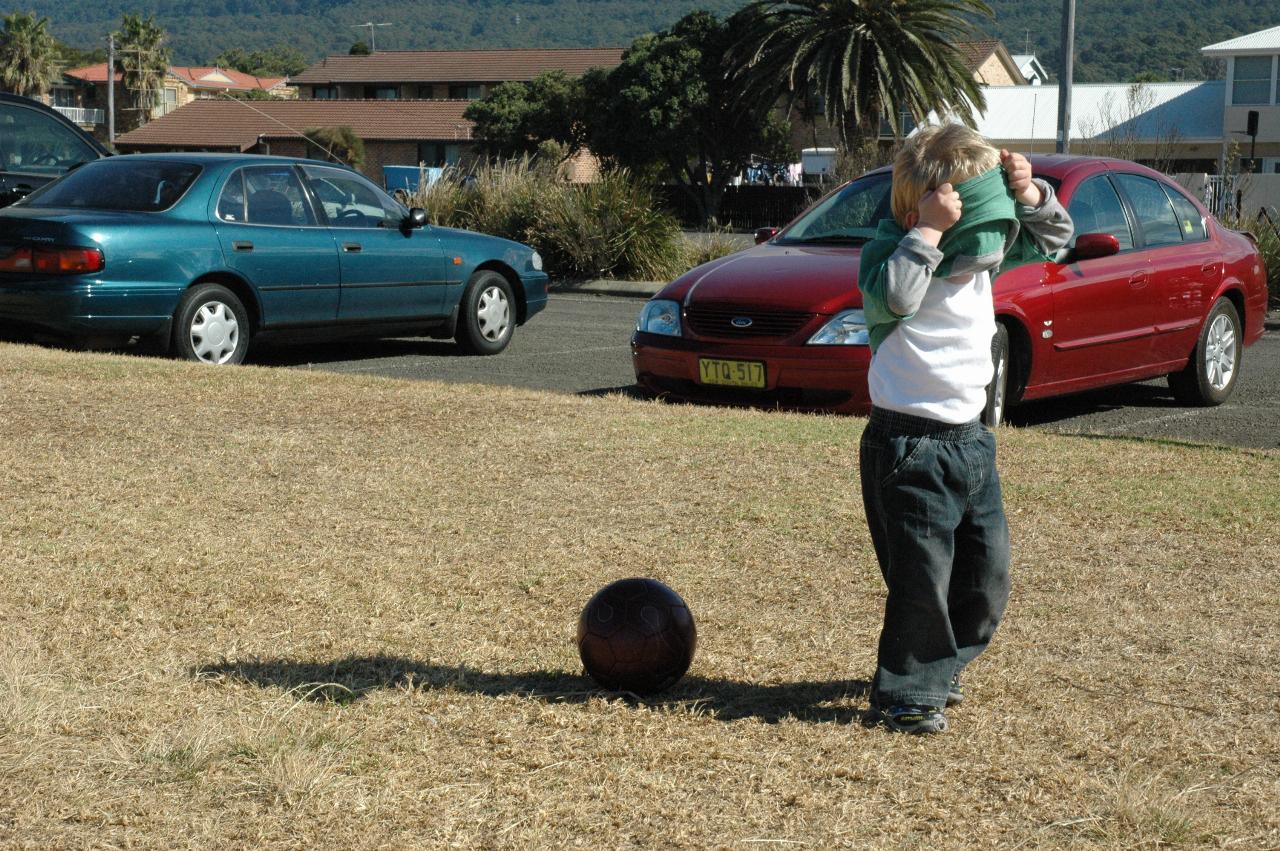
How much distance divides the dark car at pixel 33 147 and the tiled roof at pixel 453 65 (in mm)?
70373

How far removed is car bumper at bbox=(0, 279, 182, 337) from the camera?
1003 cm

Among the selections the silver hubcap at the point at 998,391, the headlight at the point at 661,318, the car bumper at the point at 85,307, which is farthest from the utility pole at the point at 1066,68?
the car bumper at the point at 85,307

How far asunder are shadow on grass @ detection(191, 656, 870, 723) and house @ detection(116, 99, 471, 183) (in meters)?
71.8

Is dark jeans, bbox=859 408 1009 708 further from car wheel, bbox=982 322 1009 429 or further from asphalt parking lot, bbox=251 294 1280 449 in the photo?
asphalt parking lot, bbox=251 294 1280 449

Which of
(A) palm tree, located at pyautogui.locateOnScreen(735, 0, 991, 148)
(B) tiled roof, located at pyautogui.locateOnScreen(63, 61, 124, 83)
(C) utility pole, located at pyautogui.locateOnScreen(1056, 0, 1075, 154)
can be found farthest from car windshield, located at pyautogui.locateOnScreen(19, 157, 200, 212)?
(B) tiled roof, located at pyautogui.locateOnScreen(63, 61, 124, 83)

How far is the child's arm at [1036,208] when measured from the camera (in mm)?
3928

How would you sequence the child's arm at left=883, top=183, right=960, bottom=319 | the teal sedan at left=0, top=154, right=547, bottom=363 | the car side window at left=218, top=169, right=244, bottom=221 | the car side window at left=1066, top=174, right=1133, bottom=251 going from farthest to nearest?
the car side window at left=218, top=169, right=244, bottom=221 < the teal sedan at left=0, top=154, right=547, bottom=363 < the car side window at left=1066, top=174, right=1133, bottom=251 < the child's arm at left=883, top=183, right=960, bottom=319

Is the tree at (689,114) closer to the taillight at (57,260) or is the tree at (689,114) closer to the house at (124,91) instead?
the taillight at (57,260)

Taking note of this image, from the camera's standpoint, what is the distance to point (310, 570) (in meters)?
5.48

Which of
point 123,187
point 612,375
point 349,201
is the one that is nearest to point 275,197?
point 349,201

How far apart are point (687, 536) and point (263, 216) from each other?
6.02 m

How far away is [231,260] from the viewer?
34.8 ft

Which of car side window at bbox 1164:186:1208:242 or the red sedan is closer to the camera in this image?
the red sedan

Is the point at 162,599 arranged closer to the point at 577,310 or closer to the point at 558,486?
the point at 558,486
